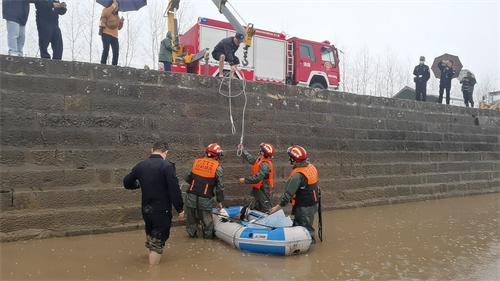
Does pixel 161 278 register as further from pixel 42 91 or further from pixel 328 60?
pixel 328 60

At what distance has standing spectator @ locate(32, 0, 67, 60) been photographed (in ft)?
24.8

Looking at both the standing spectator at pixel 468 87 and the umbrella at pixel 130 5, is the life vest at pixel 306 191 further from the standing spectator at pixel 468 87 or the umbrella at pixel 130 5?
the standing spectator at pixel 468 87

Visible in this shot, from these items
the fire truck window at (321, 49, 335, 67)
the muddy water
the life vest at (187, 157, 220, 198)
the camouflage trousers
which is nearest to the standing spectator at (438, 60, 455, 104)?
the fire truck window at (321, 49, 335, 67)

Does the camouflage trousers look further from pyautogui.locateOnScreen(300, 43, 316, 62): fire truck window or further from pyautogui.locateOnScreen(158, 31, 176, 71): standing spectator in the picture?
pyautogui.locateOnScreen(300, 43, 316, 62): fire truck window

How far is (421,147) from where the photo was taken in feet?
38.8

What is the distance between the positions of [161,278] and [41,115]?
142 inches

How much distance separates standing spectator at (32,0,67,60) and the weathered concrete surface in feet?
3.48

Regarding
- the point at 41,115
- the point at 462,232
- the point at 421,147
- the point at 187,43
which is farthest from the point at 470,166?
the point at 41,115

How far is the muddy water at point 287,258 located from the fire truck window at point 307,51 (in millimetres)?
9739

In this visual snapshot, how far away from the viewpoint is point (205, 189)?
6.48 meters

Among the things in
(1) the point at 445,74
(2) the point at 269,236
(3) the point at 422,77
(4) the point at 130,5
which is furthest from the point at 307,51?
(2) the point at 269,236

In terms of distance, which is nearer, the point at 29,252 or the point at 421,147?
the point at 29,252

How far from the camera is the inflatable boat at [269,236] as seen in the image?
18.7ft

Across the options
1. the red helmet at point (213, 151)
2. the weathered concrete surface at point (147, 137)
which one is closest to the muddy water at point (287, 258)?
the weathered concrete surface at point (147, 137)
